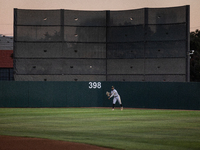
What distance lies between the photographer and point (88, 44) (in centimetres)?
2805

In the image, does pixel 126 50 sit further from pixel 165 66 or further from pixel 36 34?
pixel 36 34

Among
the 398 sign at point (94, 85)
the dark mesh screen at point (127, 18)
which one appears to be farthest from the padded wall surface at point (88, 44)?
the 398 sign at point (94, 85)

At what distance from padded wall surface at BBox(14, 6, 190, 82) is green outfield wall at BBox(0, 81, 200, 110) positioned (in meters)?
1.82

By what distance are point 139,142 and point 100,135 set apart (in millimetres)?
1987

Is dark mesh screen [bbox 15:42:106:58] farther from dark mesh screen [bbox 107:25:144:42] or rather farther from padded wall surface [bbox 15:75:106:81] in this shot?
padded wall surface [bbox 15:75:106:81]

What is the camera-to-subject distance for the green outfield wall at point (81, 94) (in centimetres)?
2945

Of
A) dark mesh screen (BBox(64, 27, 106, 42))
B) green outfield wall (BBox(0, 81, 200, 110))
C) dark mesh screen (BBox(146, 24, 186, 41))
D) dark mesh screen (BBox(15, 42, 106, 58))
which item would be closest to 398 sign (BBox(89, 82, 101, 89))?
green outfield wall (BBox(0, 81, 200, 110))

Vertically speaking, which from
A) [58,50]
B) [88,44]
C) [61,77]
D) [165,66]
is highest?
[88,44]

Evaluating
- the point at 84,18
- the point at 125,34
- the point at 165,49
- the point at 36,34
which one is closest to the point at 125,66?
the point at 125,34

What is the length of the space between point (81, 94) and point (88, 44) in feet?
15.8

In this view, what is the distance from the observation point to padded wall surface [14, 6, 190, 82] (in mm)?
27625

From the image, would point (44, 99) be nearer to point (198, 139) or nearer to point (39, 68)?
point (39, 68)

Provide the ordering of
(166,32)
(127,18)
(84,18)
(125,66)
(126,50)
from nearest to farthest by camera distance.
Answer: (166,32)
(126,50)
(125,66)
(127,18)
(84,18)

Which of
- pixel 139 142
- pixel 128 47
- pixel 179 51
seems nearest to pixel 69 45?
pixel 128 47
